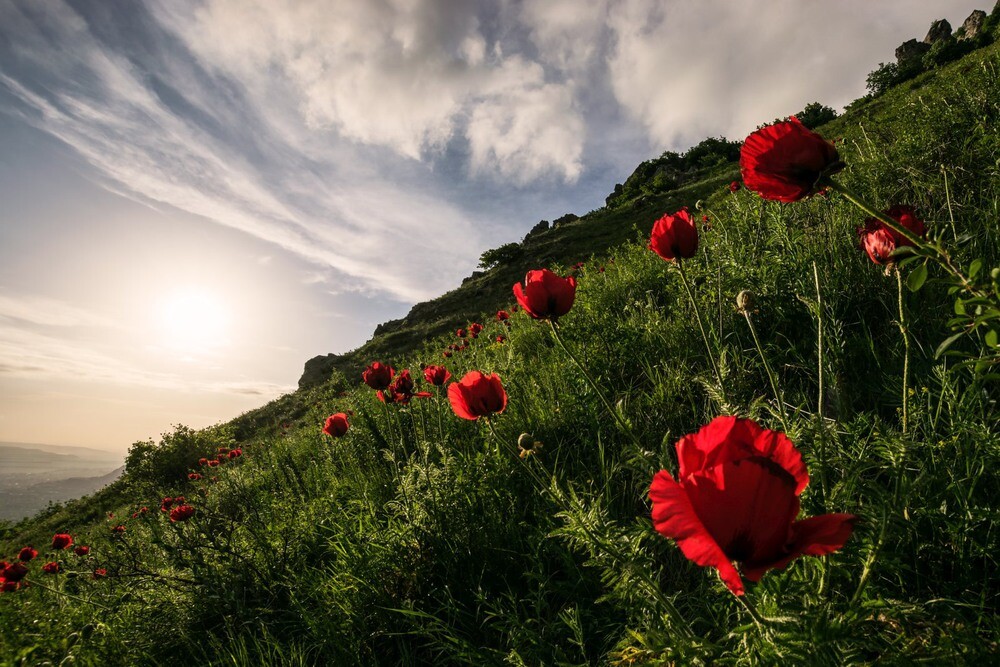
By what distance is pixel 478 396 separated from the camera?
176 cm

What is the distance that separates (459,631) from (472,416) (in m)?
0.78

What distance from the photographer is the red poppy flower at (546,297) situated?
1.76m

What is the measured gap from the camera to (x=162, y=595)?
2504 mm

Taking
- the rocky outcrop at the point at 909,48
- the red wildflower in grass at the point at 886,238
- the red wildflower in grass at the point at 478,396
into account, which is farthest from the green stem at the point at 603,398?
the rocky outcrop at the point at 909,48

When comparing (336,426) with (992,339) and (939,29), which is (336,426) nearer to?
(992,339)

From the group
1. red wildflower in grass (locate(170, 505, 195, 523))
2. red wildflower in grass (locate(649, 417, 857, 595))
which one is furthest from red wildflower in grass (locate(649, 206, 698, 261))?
red wildflower in grass (locate(170, 505, 195, 523))

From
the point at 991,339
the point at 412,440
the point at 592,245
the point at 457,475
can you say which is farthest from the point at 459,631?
the point at 592,245

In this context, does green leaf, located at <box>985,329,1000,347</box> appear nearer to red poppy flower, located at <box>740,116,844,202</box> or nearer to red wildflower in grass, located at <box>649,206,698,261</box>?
red poppy flower, located at <box>740,116,844,202</box>

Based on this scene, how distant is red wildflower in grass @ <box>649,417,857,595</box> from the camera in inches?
23.8

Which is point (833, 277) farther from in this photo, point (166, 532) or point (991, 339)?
point (166, 532)

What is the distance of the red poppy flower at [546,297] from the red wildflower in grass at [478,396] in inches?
12.4

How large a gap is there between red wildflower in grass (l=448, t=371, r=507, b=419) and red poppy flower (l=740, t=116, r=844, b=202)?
3.59 feet

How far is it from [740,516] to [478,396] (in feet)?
3.95

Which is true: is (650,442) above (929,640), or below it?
above
